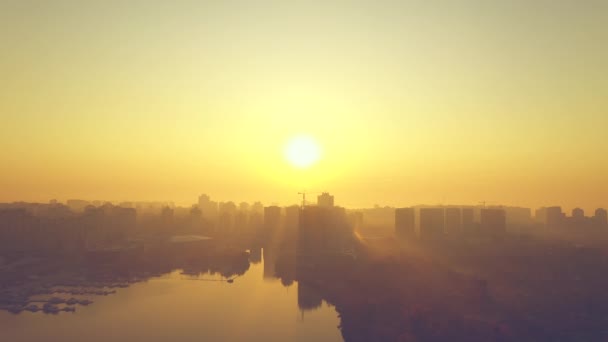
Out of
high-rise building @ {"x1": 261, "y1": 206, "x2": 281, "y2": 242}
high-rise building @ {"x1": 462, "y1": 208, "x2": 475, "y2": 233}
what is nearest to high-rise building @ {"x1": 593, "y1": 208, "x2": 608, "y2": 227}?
high-rise building @ {"x1": 462, "y1": 208, "x2": 475, "y2": 233}

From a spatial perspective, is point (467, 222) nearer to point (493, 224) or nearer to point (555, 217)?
point (493, 224)

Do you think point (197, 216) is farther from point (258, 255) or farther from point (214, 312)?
point (214, 312)

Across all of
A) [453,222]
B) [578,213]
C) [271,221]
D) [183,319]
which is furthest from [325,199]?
[183,319]

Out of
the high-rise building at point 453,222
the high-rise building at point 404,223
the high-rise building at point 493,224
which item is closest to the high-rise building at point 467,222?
the high-rise building at point 453,222

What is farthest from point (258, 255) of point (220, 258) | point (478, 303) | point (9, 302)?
point (478, 303)

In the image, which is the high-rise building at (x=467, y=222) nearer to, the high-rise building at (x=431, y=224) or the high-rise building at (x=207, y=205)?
the high-rise building at (x=431, y=224)
